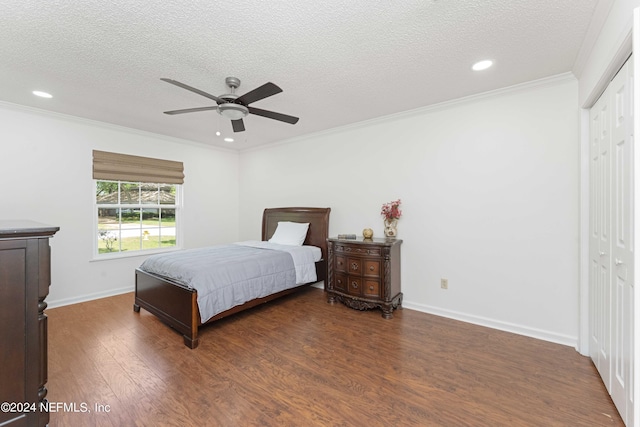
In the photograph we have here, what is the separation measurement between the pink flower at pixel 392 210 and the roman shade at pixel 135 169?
Answer: 3578mm

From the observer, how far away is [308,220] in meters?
4.54

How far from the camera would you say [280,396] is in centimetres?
188

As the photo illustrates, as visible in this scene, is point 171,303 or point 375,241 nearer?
point 171,303

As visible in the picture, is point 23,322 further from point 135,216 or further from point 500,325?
point 500,325

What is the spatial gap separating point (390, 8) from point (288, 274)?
115 inches

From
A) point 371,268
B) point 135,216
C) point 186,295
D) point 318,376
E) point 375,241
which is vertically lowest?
point 318,376

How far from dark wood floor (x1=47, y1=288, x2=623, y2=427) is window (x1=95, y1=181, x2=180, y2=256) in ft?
4.72

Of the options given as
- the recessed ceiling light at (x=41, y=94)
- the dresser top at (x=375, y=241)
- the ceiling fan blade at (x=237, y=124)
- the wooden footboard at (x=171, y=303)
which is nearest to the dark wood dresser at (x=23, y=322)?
the wooden footboard at (x=171, y=303)

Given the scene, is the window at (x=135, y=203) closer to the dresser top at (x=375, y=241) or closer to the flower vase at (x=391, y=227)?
the dresser top at (x=375, y=241)

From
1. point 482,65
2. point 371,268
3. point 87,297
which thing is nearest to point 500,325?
point 371,268

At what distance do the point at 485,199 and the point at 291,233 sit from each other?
8.86ft

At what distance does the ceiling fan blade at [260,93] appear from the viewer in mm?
2113

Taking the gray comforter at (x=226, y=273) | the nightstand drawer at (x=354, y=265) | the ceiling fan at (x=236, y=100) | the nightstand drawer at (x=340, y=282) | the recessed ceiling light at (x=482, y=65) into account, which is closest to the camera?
the ceiling fan at (x=236, y=100)

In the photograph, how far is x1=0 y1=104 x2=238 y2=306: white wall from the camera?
335 centimetres
